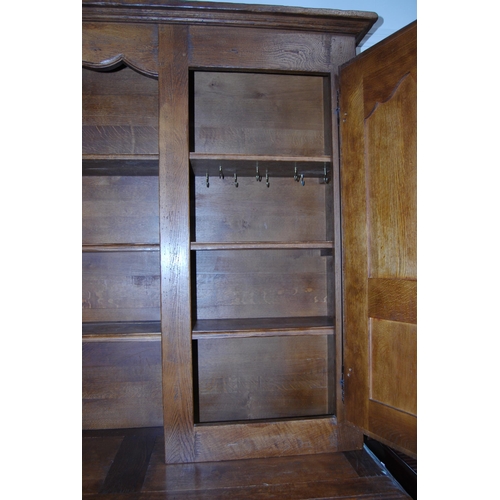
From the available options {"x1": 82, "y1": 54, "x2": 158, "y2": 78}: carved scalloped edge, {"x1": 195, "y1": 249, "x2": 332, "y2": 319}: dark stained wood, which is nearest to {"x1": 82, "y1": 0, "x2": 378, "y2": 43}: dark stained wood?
{"x1": 82, "y1": 54, "x2": 158, "y2": 78}: carved scalloped edge

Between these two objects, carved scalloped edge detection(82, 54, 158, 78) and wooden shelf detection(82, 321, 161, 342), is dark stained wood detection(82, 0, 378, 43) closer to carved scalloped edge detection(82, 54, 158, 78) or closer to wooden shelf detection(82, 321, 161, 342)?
carved scalloped edge detection(82, 54, 158, 78)

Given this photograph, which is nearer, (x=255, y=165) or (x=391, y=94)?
(x=391, y=94)

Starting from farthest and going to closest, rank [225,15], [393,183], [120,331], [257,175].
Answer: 1. [257,175]
2. [120,331]
3. [225,15]
4. [393,183]

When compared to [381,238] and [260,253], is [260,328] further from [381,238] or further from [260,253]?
[381,238]

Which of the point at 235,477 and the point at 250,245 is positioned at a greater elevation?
the point at 250,245

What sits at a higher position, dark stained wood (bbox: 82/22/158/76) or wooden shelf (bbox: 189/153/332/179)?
dark stained wood (bbox: 82/22/158/76)

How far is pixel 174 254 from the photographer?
1456 millimetres

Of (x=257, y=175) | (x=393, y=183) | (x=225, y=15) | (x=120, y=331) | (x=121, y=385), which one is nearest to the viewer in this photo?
(x=393, y=183)

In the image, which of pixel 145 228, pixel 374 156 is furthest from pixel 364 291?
pixel 145 228

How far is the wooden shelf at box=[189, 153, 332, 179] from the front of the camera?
1.51 m

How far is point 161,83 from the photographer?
4.82 feet

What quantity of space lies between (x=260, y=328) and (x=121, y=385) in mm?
814

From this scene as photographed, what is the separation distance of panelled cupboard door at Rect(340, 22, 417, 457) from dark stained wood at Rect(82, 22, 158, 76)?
79cm

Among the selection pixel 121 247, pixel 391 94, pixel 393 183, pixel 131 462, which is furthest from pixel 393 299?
pixel 131 462
